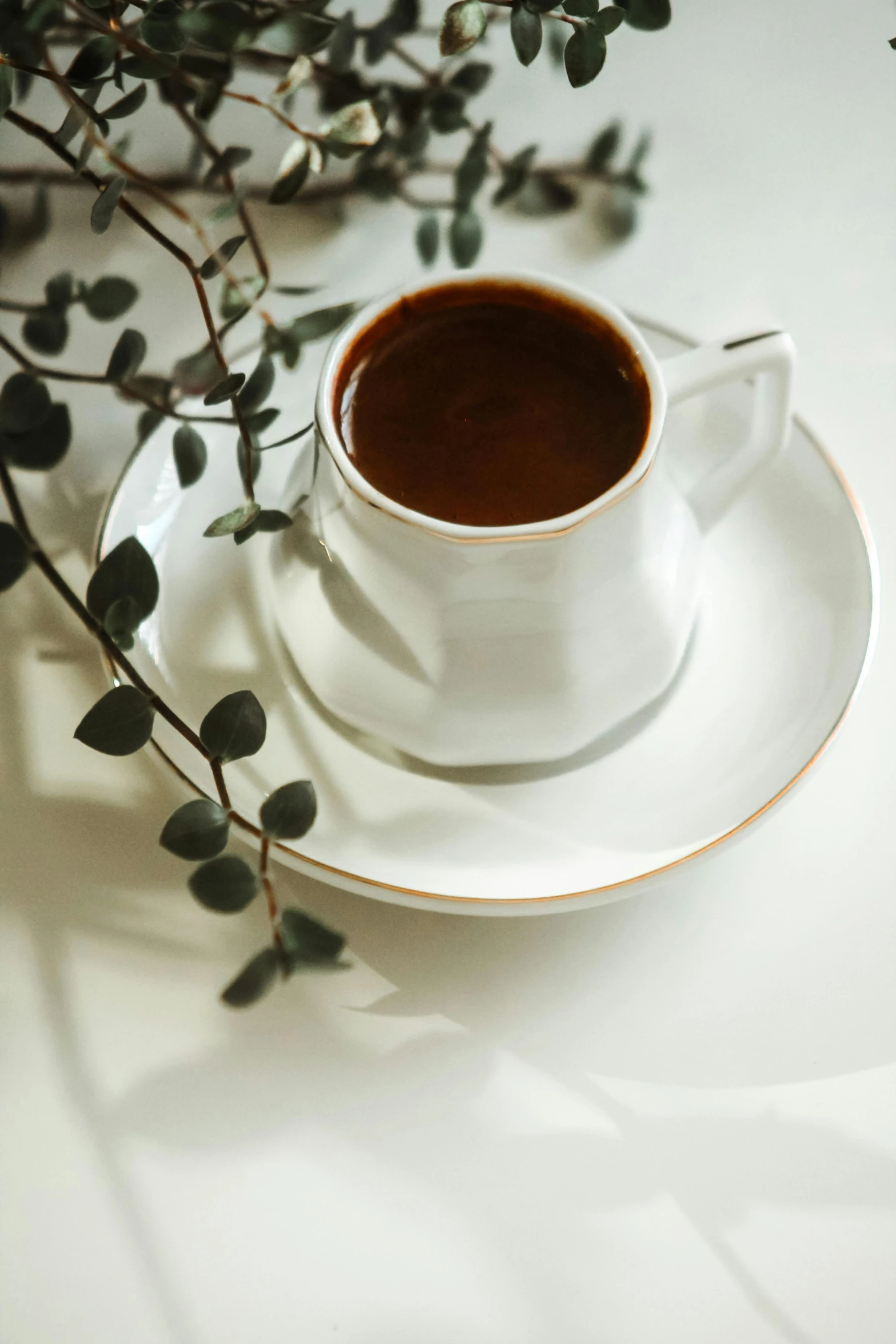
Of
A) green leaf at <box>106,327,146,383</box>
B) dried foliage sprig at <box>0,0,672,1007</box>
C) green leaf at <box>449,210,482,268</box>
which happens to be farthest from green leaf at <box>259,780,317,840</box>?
green leaf at <box>449,210,482,268</box>

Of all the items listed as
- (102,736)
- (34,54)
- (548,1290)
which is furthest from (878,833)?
(34,54)

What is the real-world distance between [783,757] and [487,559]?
17 cm

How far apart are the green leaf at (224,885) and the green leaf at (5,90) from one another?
322mm

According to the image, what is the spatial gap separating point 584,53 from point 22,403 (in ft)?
0.94

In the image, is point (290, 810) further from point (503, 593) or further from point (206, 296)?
point (206, 296)

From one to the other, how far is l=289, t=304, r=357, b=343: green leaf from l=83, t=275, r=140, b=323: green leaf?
14 centimetres

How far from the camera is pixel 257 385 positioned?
1.60ft

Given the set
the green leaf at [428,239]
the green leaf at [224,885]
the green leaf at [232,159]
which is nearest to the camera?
the green leaf at [224,885]

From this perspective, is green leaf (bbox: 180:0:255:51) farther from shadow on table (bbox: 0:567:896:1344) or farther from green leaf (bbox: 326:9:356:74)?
shadow on table (bbox: 0:567:896:1344)

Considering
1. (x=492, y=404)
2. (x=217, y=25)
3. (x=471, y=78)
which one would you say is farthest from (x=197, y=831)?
(x=471, y=78)

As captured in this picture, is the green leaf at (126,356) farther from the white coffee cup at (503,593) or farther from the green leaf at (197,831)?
the green leaf at (197,831)

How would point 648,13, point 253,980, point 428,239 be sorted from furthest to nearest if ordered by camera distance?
point 428,239 < point 648,13 < point 253,980

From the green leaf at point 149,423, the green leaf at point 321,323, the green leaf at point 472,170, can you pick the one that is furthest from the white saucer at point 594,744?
the green leaf at point 472,170

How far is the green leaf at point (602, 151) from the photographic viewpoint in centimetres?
79
